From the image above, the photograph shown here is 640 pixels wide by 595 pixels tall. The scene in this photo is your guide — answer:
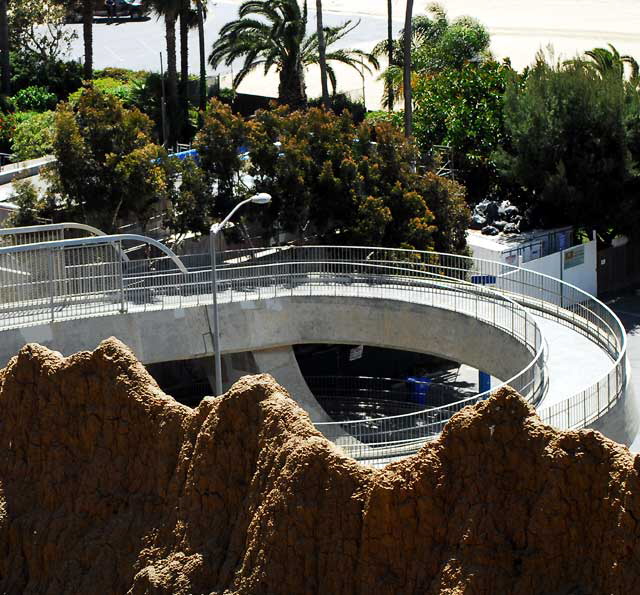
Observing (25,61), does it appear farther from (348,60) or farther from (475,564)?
(475,564)

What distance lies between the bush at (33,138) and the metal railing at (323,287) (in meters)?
13.7

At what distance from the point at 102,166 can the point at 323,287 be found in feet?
25.6

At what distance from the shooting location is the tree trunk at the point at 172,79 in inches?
2618

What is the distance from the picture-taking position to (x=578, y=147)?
5356 centimetres

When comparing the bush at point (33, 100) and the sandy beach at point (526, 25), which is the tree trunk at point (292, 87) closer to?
the bush at point (33, 100)

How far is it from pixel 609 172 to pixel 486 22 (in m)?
53.6

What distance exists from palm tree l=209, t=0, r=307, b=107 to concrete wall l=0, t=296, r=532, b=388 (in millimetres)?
22605

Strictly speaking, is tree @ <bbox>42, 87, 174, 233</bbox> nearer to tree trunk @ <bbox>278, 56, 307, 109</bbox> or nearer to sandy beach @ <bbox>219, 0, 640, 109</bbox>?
tree trunk @ <bbox>278, 56, 307, 109</bbox>

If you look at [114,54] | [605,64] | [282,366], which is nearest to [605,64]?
[605,64]

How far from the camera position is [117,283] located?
41406mm

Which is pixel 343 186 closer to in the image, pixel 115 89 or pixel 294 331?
pixel 294 331

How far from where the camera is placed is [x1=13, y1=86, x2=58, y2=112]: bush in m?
70.7

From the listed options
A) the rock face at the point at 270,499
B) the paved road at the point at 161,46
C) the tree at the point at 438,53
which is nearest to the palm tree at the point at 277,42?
the tree at the point at 438,53

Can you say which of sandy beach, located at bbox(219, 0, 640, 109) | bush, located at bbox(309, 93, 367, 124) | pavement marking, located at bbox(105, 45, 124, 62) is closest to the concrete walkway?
bush, located at bbox(309, 93, 367, 124)
